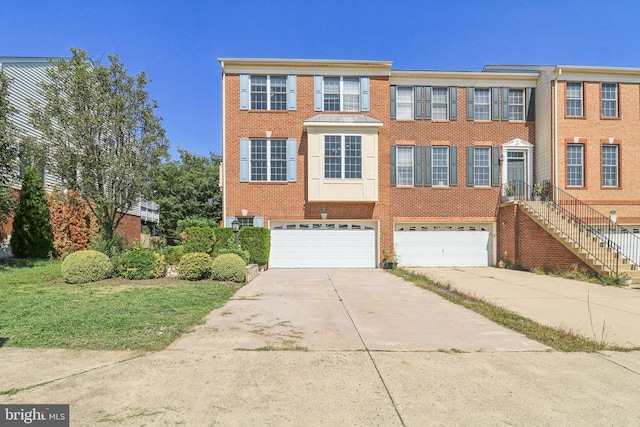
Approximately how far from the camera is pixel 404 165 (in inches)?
623

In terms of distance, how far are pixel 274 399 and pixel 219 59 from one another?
49.1 ft

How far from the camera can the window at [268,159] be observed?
15250 mm

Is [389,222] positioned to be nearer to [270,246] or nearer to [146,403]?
[270,246]

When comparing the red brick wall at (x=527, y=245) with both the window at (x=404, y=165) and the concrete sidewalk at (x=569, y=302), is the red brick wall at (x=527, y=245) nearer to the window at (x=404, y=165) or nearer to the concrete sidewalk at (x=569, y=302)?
the concrete sidewalk at (x=569, y=302)

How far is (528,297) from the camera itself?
26.8 ft

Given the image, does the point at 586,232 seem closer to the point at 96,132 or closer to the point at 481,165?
the point at 481,165

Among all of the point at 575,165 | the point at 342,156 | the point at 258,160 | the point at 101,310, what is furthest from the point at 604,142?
the point at 101,310

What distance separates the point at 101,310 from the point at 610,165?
1972 centimetres

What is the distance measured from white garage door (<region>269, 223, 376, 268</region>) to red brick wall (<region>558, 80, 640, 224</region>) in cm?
938

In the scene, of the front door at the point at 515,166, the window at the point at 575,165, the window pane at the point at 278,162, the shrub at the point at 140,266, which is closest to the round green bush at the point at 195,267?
the shrub at the point at 140,266

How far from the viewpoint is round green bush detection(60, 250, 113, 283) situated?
9.48 meters

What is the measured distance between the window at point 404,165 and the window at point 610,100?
895 centimetres

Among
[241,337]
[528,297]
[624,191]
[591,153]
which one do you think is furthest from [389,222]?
[241,337]

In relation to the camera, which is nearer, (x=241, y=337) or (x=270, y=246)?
(x=241, y=337)
